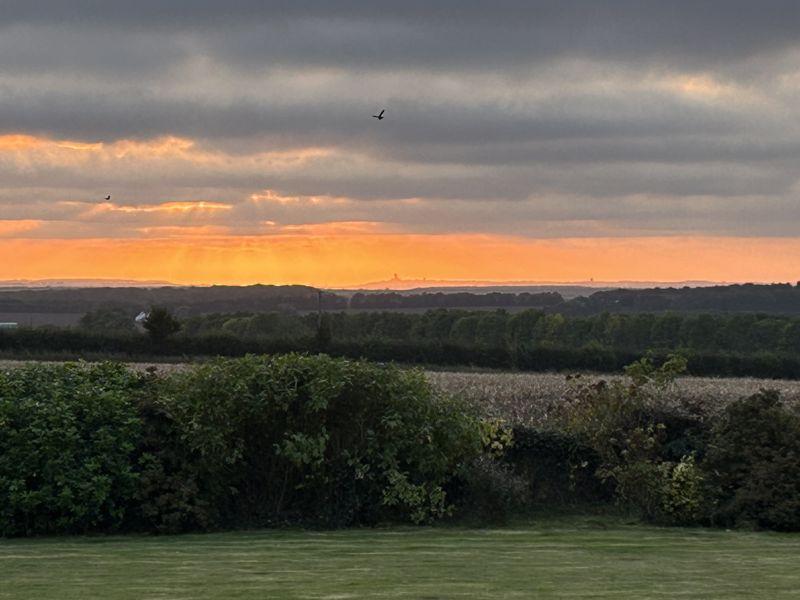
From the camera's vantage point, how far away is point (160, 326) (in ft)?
187

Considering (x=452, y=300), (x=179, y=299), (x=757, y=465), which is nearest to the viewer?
(x=757, y=465)

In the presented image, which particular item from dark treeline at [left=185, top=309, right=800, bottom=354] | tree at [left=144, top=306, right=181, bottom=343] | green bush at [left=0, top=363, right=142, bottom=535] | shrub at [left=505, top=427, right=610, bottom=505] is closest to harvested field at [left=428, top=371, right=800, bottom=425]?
shrub at [left=505, top=427, right=610, bottom=505]

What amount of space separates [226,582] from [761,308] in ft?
411

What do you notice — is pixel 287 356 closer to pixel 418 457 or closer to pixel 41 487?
pixel 418 457

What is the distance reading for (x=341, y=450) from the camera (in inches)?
756

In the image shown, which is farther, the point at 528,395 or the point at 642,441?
the point at 528,395

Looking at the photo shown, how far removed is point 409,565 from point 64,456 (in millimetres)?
6385

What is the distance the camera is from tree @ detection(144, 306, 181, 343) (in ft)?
187

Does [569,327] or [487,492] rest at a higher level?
[569,327]

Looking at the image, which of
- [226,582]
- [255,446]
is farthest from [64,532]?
[226,582]

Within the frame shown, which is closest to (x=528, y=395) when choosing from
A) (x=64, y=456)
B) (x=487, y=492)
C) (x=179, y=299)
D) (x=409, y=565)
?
(x=487, y=492)

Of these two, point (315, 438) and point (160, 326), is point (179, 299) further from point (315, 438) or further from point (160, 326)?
point (315, 438)

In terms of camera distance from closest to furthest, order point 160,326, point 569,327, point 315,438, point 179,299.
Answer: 1. point 315,438
2. point 160,326
3. point 569,327
4. point 179,299

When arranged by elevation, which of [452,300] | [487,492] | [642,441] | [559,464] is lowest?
[487,492]
